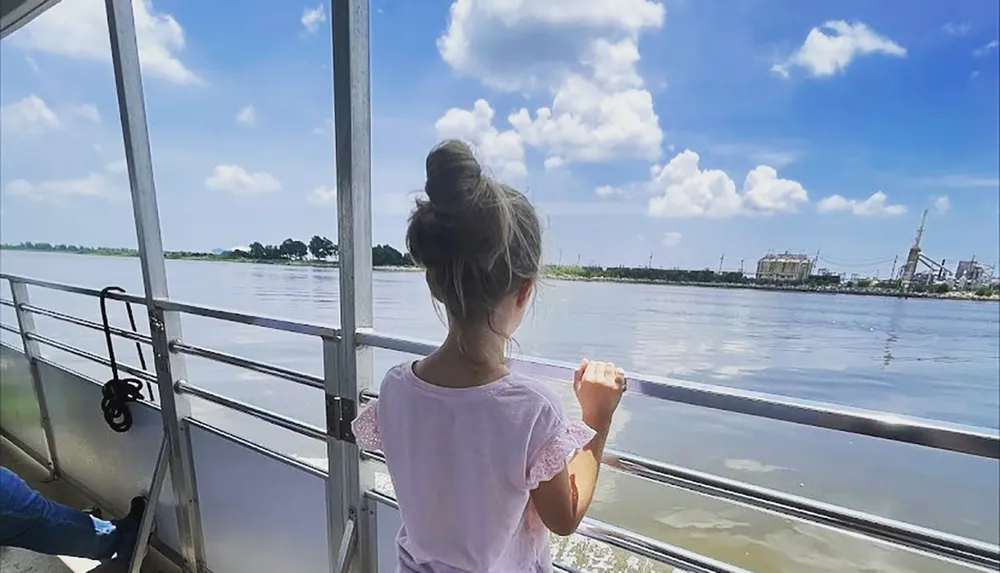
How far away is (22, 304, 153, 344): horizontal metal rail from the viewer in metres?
2.01

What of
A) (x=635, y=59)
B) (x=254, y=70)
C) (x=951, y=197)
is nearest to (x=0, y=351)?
(x=254, y=70)

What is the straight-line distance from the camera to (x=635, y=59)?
1.06m

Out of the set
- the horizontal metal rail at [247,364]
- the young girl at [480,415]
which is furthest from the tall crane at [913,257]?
the horizontal metal rail at [247,364]

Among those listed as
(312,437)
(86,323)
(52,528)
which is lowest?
(52,528)

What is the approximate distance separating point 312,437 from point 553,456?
1026 mm

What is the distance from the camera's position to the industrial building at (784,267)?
933mm

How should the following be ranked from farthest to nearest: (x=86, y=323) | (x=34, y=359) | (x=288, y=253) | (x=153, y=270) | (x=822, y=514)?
(x=34, y=359), (x=86, y=323), (x=153, y=270), (x=288, y=253), (x=822, y=514)

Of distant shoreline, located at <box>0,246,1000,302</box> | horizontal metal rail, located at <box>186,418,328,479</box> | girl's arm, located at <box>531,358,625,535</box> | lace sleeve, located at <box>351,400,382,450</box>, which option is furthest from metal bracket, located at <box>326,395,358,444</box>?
girl's arm, located at <box>531,358,625,535</box>

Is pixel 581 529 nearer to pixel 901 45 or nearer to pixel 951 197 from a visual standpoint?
pixel 951 197

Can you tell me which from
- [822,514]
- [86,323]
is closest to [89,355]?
[86,323]

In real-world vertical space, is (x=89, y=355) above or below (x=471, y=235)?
below

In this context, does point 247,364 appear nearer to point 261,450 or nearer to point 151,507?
point 261,450

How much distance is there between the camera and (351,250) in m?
1.33

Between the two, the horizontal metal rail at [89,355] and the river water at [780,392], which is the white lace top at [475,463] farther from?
the horizontal metal rail at [89,355]
